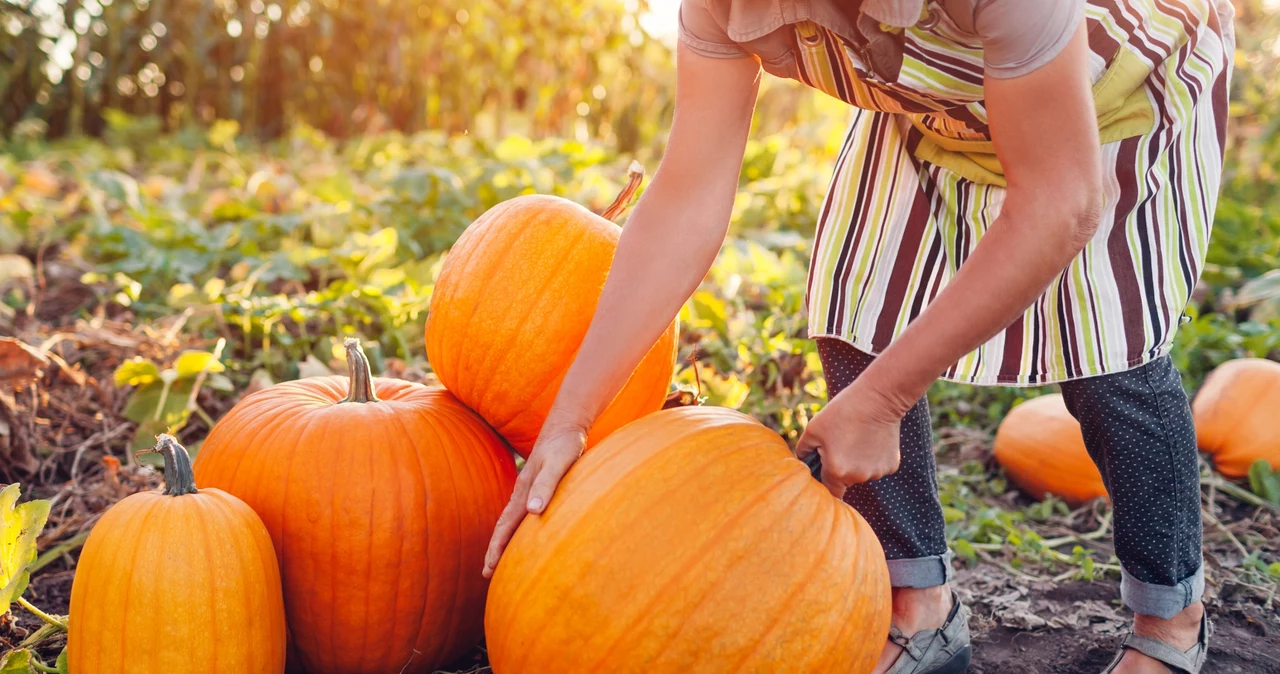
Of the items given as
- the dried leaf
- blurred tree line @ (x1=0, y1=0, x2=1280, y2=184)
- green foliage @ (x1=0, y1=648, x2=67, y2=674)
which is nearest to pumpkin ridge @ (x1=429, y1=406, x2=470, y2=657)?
green foliage @ (x1=0, y1=648, x2=67, y2=674)

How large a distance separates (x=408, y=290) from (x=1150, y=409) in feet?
6.74

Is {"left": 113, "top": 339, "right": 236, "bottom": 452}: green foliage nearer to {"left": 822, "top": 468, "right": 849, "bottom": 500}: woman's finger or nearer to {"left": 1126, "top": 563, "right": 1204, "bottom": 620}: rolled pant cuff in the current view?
{"left": 822, "top": 468, "right": 849, "bottom": 500}: woman's finger

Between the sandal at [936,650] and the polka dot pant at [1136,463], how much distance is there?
172 mm

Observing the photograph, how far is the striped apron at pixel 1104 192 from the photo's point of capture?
156 centimetres

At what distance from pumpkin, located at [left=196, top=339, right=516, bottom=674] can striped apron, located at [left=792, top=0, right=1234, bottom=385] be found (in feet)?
2.44

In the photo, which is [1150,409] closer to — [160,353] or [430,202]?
[160,353]

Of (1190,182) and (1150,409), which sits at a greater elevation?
(1190,182)

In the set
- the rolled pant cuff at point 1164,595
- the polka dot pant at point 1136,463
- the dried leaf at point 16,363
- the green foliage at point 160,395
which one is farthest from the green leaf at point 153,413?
the rolled pant cuff at point 1164,595

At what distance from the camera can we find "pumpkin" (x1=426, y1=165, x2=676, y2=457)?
1896 mm

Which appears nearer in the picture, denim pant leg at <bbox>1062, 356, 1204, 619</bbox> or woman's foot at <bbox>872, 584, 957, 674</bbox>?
denim pant leg at <bbox>1062, 356, 1204, 619</bbox>

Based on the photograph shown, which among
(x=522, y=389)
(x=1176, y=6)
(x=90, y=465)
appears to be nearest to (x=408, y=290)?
(x=90, y=465)

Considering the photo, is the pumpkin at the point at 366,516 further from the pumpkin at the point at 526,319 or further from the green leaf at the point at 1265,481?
the green leaf at the point at 1265,481

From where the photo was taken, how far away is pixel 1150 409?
1.72 meters

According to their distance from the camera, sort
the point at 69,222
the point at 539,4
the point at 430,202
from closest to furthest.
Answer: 1. the point at 430,202
2. the point at 69,222
3. the point at 539,4
